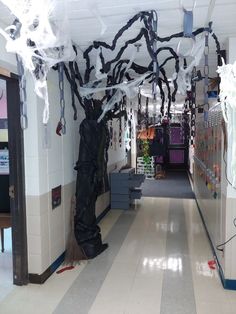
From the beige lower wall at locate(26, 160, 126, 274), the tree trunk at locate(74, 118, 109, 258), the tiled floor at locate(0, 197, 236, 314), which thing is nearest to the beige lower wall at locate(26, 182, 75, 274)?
the beige lower wall at locate(26, 160, 126, 274)

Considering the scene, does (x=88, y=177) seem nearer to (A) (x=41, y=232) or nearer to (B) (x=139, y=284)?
(A) (x=41, y=232)

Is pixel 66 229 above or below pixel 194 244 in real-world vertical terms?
above

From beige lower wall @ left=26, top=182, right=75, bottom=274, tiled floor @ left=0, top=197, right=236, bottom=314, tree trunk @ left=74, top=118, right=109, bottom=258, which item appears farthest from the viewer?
tree trunk @ left=74, top=118, right=109, bottom=258

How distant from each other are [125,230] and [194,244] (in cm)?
113

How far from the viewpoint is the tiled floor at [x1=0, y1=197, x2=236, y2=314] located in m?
2.44

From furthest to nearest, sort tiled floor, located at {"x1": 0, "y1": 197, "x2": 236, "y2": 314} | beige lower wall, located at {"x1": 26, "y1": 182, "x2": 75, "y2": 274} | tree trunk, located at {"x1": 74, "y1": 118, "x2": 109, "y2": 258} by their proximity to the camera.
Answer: tree trunk, located at {"x1": 74, "y1": 118, "x2": 109, "y2": 258} < beige lower wall, located at {"x1": 26, "y1": 182, "x2": 75, "y2": 274} < tiled floor, located at {"x1": 0, "y1": 197, "x2": 236, "y2": 314}

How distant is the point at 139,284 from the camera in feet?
9.27

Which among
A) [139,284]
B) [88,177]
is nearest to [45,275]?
[139,284]

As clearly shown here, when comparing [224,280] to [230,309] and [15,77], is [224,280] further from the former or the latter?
[15,77]

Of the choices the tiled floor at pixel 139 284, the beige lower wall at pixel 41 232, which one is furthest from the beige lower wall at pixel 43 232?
the tiled floor at pixel 139 284

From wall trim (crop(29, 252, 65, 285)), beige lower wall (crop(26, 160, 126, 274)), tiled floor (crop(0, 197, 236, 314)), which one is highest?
beige lower wall (crop(26, 160, 126, 274))

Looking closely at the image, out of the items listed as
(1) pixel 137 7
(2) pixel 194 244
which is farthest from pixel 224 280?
(1) pixel 137 7

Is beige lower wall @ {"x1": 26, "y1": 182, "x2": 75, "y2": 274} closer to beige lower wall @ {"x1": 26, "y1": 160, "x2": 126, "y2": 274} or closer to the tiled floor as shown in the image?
beige lower wall @ {"x1": 26, "y1": 160, "x2": 126, "y2": 274}

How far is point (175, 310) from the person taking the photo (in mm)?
2383
